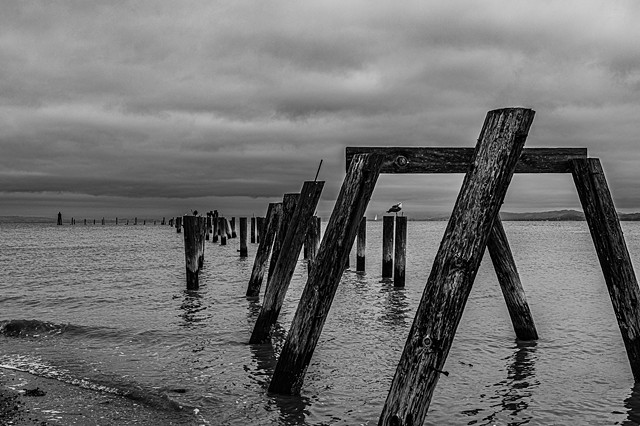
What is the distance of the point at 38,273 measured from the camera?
20594mm

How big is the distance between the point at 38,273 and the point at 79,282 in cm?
361

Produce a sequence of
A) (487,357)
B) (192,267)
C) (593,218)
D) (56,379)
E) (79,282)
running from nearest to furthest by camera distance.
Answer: (593,218) → (56,379) → (487,357) → (192,267) → (79,282)

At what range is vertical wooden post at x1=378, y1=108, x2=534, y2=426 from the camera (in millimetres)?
4223

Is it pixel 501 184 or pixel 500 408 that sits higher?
pixel 501 184

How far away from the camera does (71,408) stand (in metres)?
5.97

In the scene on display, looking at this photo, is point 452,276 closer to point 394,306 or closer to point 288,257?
point 288,257

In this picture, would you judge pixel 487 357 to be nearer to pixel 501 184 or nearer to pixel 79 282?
pixel 501 184

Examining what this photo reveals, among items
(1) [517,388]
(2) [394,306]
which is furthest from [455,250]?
(2) [394,306]

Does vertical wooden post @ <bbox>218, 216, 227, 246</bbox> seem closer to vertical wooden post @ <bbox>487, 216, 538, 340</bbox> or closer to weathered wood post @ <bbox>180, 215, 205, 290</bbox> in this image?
weathered wood post @ <bbox>180, 215, 205, 290</bbox>

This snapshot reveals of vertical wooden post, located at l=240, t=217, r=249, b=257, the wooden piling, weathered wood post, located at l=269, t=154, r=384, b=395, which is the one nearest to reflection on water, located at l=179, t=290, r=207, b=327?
the wooden piling

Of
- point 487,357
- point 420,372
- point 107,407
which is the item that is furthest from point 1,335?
point 420,372

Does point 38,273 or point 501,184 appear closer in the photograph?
point 501,184

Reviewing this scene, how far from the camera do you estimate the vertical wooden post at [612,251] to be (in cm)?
641

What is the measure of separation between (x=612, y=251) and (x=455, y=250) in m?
2.97
